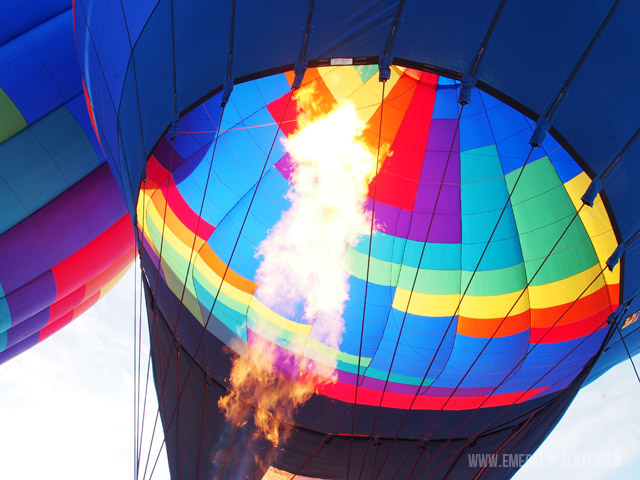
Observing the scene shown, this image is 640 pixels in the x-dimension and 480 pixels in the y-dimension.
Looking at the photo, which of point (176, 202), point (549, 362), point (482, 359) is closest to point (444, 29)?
point (176, 202)

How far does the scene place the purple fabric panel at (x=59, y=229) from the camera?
17.8 ft

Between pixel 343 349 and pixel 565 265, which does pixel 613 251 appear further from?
pixel 343 349

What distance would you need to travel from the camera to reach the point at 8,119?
16.4 ft

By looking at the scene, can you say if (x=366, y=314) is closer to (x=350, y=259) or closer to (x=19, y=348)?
(x=350, y=259)

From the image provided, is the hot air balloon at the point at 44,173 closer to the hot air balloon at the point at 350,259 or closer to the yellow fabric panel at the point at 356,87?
the hot air balloon at the point at 350,259

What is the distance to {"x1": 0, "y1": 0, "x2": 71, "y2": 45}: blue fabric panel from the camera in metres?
5.04

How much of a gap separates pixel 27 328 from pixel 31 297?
81cm

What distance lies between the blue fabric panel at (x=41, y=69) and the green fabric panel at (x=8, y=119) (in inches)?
1.5

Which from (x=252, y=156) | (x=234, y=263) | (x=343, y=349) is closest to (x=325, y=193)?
(x=252, y=156)

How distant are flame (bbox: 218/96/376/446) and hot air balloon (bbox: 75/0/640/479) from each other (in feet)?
0.05

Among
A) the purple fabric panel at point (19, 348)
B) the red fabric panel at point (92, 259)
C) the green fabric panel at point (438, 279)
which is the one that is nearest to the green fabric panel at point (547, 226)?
the green fabric panel at point (438, 279)

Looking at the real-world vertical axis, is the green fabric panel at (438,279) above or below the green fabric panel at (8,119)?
below

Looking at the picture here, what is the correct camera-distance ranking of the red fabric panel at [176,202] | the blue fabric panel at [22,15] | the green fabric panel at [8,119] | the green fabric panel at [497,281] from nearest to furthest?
the red fabric panel at [176,202] → the green fabric panel at [497,281] → the green fabric panel at [8,119] → the blue fabric panel at [22,15]

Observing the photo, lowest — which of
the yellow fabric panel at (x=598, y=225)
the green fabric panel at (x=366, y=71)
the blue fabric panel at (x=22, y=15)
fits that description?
the yellow fabric panel at (x=598, y=225)
